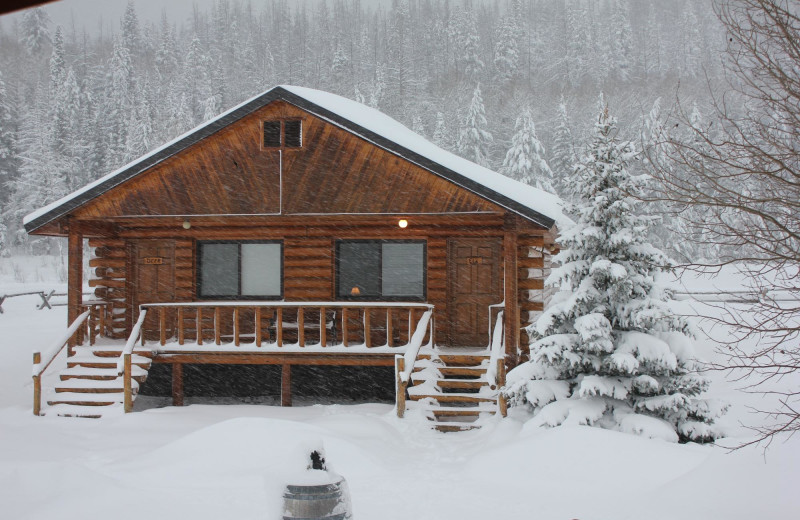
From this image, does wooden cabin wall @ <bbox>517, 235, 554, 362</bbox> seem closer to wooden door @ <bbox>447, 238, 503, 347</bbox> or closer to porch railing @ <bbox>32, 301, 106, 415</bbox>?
wooden door @ <bbox>447, 238, 503, 347</bbox>

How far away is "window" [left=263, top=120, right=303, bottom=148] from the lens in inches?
603

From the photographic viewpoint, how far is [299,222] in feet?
53.6

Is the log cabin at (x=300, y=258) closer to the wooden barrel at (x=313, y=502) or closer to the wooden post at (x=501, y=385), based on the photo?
the wooden post at (x=501, y=385)

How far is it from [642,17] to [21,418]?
5001 inches

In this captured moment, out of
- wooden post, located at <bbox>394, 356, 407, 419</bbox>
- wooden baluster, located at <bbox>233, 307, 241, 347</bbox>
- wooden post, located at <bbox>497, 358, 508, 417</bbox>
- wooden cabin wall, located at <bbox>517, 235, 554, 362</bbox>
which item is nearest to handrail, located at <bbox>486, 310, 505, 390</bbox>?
wooden post, located at <bbox>497, 358, 508, 417</bbox>

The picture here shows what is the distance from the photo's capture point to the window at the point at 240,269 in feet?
55.5

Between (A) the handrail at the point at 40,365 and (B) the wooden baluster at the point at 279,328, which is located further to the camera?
(B) the wooden baluster at the point at 279,328

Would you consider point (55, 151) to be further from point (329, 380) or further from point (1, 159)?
point (329, 380)

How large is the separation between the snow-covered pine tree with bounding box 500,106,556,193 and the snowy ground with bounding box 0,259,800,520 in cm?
3224

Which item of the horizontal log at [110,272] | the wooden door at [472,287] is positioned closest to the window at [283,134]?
the wooden door at [472,287]

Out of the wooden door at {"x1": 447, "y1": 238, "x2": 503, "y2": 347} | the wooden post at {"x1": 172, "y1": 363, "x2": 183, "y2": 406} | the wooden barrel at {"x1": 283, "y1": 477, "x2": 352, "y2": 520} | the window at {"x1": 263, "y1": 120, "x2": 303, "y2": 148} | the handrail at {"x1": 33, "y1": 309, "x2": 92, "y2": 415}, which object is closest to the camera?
the wooden barrel at {"x1": 283, "y1": 477, "x2": 352, "y2": 520}

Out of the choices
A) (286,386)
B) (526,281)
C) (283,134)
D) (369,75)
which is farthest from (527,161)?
(369,75)

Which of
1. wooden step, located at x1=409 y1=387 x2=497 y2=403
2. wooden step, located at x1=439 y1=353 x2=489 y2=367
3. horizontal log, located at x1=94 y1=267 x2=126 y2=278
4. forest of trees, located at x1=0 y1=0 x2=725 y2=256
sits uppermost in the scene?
forest of trees, located at x1=0 y1=0 x2=725 y2=256

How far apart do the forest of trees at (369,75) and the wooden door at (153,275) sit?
30170 mm
